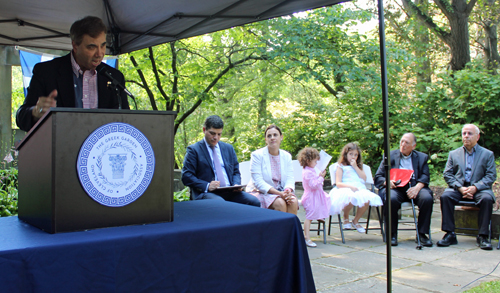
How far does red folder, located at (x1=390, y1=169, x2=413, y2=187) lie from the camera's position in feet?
18.4

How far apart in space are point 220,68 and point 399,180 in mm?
6529

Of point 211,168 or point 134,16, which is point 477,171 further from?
point 134,16

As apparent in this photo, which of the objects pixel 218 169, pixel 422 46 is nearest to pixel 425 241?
pixel 218 169

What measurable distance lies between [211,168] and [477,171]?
3.75 meters

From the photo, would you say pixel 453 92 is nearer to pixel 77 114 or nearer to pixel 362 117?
pixel 362 117

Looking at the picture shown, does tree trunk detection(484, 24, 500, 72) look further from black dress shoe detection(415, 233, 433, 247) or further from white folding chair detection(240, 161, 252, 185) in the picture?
white folding chair detection(240, 161, 252, 185)

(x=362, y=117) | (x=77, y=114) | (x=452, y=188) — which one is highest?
(x=362, y=117)

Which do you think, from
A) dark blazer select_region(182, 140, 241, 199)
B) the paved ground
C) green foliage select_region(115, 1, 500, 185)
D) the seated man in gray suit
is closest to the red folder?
the seated man in gray suit

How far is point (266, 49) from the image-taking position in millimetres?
9219

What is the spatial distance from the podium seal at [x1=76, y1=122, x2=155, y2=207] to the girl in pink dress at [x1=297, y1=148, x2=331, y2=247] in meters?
3.95

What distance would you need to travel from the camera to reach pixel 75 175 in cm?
144

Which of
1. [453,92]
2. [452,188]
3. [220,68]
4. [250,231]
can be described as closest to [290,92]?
[220,68]

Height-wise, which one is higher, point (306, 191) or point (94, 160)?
point (94, 160)

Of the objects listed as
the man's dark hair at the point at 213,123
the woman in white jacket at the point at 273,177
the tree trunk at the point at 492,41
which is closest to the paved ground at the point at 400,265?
the woman in white jacket at the point at 273,177
